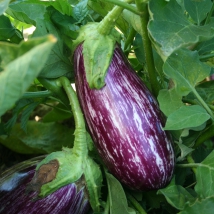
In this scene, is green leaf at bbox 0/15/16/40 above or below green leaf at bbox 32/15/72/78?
above

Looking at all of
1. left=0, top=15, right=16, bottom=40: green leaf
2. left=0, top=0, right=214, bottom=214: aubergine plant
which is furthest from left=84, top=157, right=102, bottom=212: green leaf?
left=0, top=15, right=16, bottom=40: green leaf

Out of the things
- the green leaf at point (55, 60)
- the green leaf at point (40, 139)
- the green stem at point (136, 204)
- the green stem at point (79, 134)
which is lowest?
the green leaf at point (40, 139)

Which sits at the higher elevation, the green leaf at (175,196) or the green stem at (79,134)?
the green stem at (79,134)

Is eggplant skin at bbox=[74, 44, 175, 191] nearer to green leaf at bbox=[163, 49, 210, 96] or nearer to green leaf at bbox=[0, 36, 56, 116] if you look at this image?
green leaf at bbox=[163, 49, 210, 96]

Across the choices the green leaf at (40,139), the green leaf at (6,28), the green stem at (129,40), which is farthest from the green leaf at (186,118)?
the green leaf at (40,139)

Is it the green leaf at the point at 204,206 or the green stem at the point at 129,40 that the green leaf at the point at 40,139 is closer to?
the green stem at the point at 129,40

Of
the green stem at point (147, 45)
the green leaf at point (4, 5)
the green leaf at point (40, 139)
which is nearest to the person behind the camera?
the green leaf at point (4, 5)

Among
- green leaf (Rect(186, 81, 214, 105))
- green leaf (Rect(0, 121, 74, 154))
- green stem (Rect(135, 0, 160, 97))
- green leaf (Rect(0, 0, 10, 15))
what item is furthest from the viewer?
green leaf (Rect(0, 121, 74, 154))

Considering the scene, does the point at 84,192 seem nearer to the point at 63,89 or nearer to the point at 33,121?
the point at 63,89
